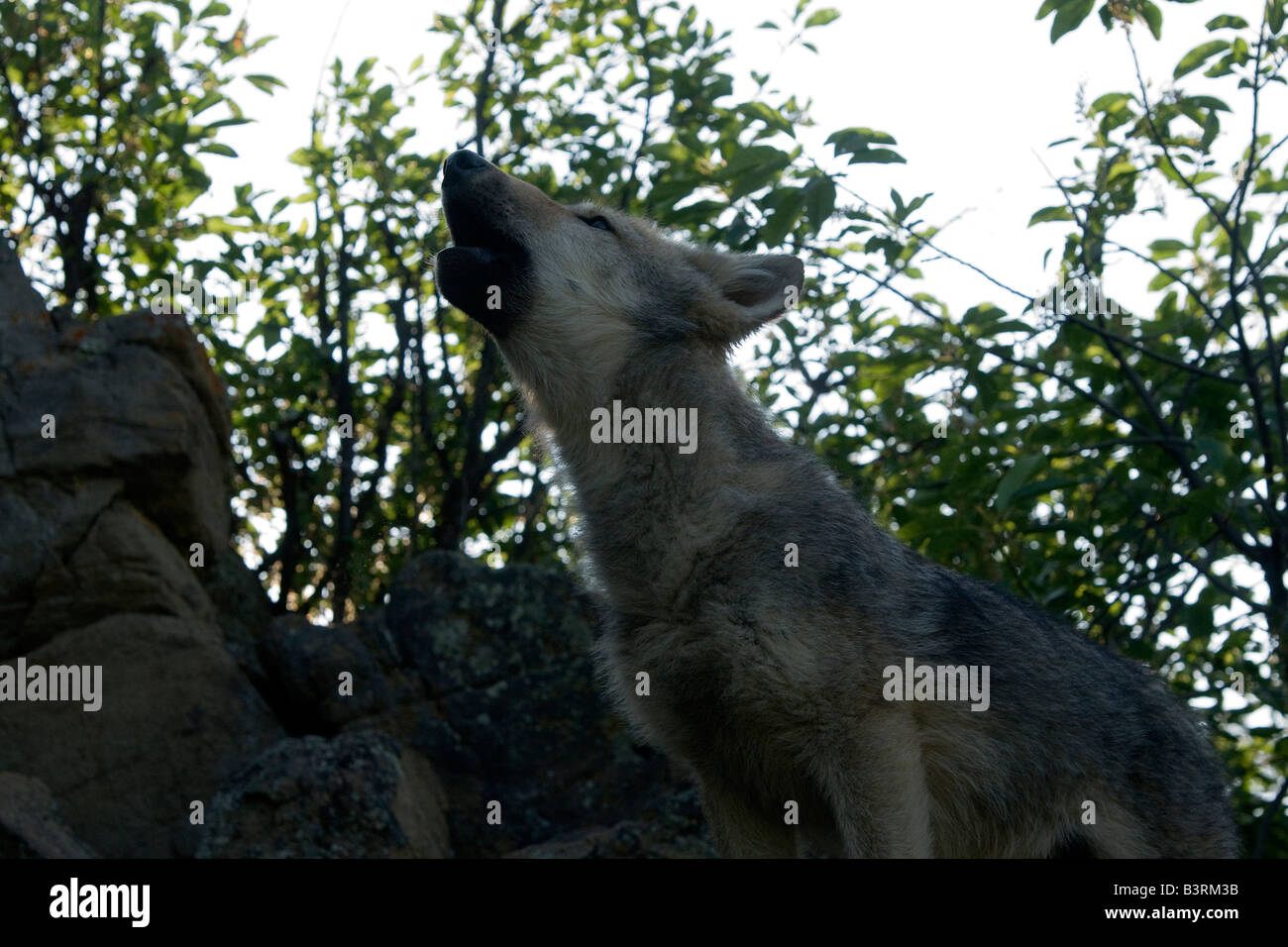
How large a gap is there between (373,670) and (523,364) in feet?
10.4

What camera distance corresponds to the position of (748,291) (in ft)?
19.1

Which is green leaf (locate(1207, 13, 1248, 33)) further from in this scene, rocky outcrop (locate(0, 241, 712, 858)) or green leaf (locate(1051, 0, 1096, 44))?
rocky outcrop (locate(0, 241, 712, 858))

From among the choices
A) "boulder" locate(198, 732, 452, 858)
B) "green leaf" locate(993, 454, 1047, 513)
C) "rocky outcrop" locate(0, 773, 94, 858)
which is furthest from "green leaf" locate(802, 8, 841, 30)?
"rocky outcrop" locate(0, 773, 94, 858)

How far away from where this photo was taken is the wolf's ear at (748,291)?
5594 mm

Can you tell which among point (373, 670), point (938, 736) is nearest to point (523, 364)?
point (938, 736)

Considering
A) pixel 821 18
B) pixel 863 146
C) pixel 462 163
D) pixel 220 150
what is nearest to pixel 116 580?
pixel 220 150

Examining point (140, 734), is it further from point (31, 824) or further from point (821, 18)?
point (821, 18)

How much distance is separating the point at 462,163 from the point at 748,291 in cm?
139

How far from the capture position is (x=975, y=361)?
6.91 metres

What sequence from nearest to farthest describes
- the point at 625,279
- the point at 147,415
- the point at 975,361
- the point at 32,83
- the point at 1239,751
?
1. the point at 625,279
2. the point at 975,361
3. the point at 147,415
4. the point at 1239,751
5. the point at 32,83

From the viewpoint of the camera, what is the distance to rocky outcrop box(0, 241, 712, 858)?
7.06m

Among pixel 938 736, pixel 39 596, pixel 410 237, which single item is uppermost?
pixel 410 237
